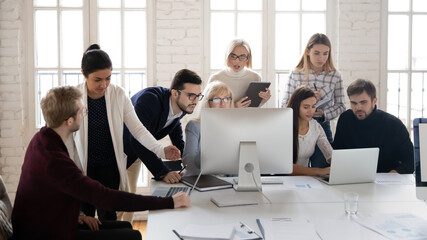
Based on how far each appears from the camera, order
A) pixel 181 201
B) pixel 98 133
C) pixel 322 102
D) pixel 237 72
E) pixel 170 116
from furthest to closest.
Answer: pixel 237 72
pixel 322 102
pixel 170 116
pixel 98 133
pixel 181 201

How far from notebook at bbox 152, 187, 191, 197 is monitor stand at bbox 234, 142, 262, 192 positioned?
28 cm

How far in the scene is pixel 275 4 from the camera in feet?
14.0

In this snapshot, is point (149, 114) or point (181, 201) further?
point (149, 114)

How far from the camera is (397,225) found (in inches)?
70.1

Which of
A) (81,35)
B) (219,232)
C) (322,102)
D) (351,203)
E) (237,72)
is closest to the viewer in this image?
(219,232)

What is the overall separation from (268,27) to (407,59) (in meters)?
1.40

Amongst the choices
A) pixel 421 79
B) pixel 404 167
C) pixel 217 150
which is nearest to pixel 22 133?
pixel 217 150

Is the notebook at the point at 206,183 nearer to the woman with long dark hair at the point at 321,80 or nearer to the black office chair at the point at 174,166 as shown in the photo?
the black office chair at the point at 174,166

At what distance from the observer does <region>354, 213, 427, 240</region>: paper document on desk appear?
1.67 m

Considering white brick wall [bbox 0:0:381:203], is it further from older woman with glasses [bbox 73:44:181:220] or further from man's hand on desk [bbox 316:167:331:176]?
man's hand on desk [bbox 316:167:331:176]

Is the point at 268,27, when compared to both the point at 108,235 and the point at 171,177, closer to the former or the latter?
the point at 171,177

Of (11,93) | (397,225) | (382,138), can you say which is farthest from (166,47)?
(397,225)

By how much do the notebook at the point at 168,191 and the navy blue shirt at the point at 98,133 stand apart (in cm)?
47

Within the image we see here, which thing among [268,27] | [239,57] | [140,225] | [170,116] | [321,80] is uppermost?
[268,27]
